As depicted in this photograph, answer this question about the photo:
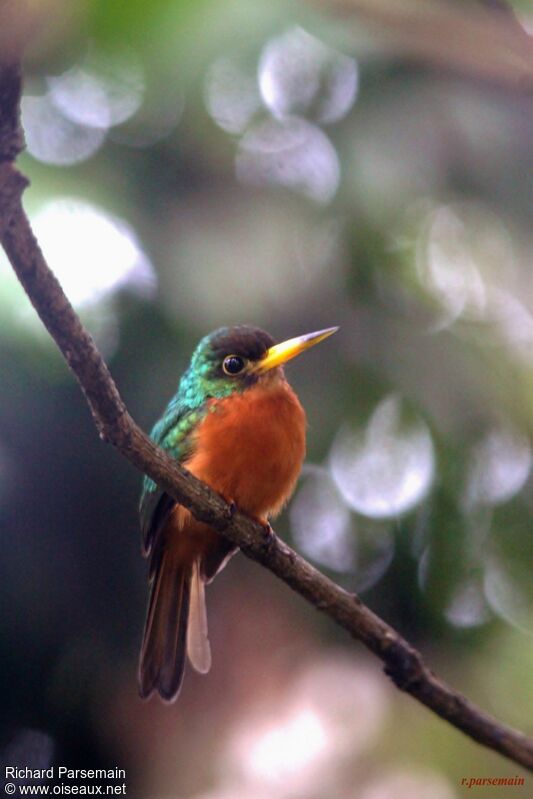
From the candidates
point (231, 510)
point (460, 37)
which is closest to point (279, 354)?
point (231, 510)

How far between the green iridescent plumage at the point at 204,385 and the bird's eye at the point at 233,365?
0.01 m

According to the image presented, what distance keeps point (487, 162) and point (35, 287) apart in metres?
2.36

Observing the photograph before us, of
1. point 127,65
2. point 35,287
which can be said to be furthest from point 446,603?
point 127,65

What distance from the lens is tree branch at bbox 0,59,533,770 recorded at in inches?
45.1

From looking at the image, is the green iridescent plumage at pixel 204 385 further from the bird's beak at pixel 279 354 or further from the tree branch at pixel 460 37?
the tree branch at pixel 460 37

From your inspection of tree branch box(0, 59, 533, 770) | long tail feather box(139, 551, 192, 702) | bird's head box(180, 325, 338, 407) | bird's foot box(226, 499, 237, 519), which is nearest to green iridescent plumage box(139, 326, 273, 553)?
bird's head box(180, 325, 338, 407)

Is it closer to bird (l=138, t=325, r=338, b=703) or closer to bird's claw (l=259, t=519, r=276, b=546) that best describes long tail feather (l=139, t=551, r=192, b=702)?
bird (l=138, t=325, r=338, b=703)

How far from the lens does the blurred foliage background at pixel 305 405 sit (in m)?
2.90

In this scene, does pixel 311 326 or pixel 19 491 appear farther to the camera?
pixel 311 326

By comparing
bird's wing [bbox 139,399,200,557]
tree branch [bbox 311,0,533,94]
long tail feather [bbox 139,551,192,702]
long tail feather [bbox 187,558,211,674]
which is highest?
tree branch [bbox 311,0,533,94]

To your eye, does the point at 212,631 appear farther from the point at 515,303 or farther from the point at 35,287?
the point at 35,287

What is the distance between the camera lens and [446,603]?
3389 mm

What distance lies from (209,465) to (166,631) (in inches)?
21.3

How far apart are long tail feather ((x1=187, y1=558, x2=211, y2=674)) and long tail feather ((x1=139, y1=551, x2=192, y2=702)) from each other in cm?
2
